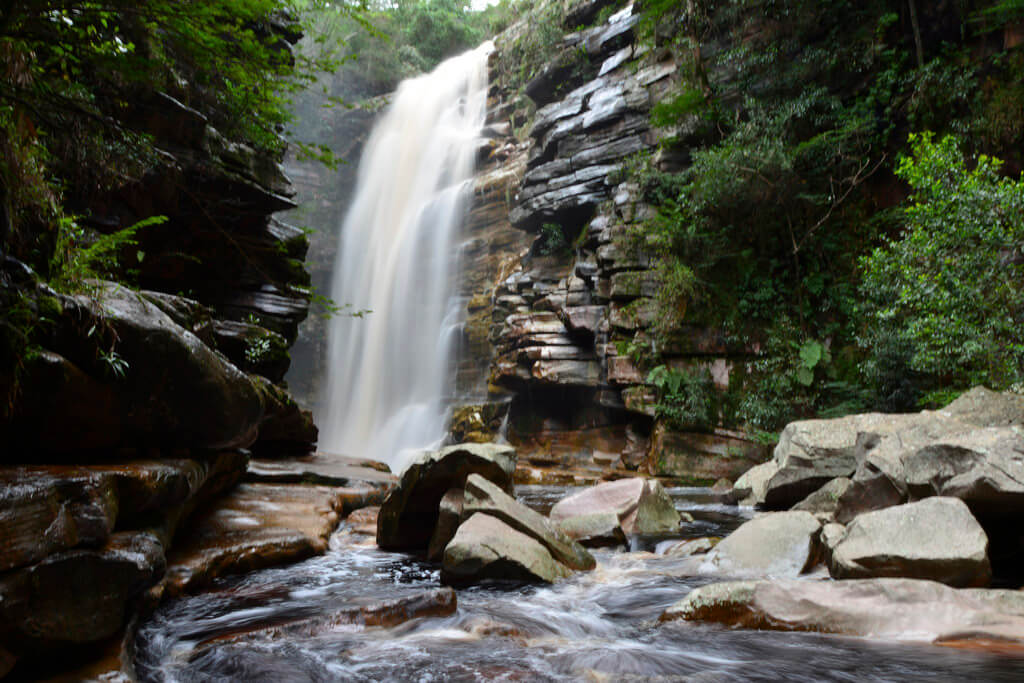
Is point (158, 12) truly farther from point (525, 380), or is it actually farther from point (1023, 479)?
point (525, 380)

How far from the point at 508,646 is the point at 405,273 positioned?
22486mm

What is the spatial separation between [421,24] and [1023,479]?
35.3m

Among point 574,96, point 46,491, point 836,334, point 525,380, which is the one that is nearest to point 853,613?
point 46,491

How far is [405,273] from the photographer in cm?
2477

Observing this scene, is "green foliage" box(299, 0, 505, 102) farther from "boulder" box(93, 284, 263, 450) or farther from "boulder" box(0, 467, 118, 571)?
"boulder" box(0, 467, 118, 571)

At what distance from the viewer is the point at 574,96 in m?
18.3

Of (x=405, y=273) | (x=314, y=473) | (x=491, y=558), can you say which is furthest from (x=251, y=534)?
(x=405, y=273)

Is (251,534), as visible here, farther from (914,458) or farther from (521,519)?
(914,458)

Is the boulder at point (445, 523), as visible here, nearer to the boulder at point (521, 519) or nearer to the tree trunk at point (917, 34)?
the boulder at point (521, 519)

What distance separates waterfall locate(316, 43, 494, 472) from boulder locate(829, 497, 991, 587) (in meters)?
15.8

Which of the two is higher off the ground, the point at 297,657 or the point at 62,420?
the point at 62,420

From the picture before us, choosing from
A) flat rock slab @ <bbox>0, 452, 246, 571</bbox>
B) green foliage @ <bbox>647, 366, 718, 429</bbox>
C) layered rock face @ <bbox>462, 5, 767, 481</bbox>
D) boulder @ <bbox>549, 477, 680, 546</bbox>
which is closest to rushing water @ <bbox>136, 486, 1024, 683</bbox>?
flat rock slab @ <bbox>0, 452, 246, 571</bbox>

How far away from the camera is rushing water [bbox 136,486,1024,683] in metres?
2.89

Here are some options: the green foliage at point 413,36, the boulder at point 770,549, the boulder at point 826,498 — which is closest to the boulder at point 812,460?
the boulder at point 826,498
